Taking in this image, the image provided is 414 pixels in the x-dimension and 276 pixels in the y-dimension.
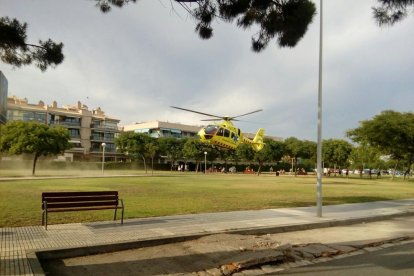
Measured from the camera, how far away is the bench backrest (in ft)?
36.3

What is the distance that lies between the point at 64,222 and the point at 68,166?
196ft

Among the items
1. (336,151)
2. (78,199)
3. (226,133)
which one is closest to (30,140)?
(226,133)

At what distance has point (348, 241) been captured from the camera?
10.9 m

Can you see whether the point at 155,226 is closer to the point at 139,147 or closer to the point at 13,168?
the point at 13,168

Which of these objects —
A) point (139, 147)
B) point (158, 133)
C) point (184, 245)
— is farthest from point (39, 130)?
point (158, 133)

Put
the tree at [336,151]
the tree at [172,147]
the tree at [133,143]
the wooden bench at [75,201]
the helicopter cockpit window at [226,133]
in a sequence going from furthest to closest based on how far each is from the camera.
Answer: the tree at [172,147] < the tree at [336,151] < the tree at [133,143] < the helicopter cockpit window at [226,133] < the wooden bench at [75,201]

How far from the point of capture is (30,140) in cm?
4994

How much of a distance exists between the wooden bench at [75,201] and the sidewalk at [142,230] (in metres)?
0.45

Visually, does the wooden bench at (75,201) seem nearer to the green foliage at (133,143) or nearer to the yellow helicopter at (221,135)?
the yellow helicopter at (221,135)

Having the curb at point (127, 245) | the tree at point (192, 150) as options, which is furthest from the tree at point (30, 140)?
the curb at point (127, 245)

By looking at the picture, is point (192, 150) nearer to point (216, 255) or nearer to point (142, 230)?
point (142, 230)

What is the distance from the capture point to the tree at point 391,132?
174 ft

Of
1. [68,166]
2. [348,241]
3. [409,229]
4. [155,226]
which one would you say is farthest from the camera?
[68,166]

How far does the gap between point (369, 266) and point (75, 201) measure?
7102mm
